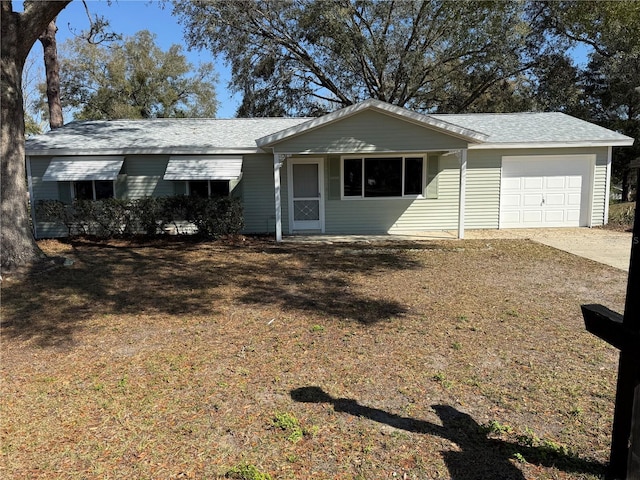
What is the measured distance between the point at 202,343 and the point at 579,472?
11.2ft

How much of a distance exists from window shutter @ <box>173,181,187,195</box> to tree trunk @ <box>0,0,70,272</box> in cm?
467

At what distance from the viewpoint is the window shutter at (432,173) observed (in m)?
12.2

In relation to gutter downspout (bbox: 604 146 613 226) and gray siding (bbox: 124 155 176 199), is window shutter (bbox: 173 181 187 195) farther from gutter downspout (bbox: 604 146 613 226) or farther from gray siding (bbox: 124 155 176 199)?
gutter downspout (bbox: 604 146 613 226)

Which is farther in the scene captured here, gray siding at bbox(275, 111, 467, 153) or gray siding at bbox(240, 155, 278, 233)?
gray siding at bbox(240, 155, 278, 233)

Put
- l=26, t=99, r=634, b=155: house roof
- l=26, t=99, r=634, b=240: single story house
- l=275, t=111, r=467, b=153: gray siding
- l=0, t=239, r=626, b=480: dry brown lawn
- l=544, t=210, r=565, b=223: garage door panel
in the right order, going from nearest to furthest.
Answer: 1. l=0, t=239, r=626, b=480: dry brown lawn
2. l=26, t=99, r=634, b=155: house roof
3. l=275, t=111, r=467, b=153: gray siding
4. l=26, t=99, r=634, b=240: single story house
5. l=544, t=210, r=565, b=223: garage door panel

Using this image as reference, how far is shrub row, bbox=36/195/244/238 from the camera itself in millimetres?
10844

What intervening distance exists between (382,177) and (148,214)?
651cm

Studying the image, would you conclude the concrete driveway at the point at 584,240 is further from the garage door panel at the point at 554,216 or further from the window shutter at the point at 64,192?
the window shutter at the point at 64,192

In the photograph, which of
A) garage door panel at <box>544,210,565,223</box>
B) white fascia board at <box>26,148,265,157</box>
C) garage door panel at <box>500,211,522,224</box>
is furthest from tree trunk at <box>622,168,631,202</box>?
white fascia board at <box>26,148,265,157</box>

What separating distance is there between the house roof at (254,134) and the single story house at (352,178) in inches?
2.1

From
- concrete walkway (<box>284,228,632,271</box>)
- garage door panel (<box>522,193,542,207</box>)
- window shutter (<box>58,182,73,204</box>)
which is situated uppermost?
window shutter (<box>58,182,73,204</box>)

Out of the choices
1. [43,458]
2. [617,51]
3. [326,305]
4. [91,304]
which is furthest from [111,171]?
[617,51]

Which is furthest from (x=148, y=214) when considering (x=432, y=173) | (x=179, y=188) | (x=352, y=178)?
(x=432, y=173)

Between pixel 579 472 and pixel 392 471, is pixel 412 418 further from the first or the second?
pixel 579 472
